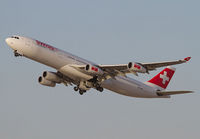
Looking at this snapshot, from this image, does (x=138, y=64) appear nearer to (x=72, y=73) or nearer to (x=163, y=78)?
(x=72, y=73)

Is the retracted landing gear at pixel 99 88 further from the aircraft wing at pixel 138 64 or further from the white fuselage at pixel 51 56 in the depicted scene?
the aircraft wing at pixel 138 64

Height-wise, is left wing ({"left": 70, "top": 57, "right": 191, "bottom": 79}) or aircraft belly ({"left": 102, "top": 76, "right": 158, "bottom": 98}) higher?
left wing ({"left": 70, "top": 57, "right": 191, "bottom": 79})

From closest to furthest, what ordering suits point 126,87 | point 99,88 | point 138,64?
point 138,64
point 99,88
point 126,87

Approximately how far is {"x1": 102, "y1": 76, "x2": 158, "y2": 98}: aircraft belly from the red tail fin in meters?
3.86

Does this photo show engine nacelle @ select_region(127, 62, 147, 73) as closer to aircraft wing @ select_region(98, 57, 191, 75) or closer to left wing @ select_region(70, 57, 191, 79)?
left wing @ select_region(70, 57, 191, 79)

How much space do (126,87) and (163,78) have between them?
10.2 metres

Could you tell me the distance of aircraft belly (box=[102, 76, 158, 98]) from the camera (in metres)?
56.2

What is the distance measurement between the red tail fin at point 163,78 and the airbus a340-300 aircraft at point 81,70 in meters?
3.35

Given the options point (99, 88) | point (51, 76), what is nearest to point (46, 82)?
point (51, 76)

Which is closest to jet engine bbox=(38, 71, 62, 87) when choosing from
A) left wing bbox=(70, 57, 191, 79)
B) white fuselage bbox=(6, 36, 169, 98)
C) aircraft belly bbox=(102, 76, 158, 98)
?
white fuselage bbox=(6, 36, 169, 98)

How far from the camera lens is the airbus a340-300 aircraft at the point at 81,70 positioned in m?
51.2

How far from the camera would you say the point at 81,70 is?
52750 millimetres

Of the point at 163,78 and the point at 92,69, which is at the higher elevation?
the point at 163,78

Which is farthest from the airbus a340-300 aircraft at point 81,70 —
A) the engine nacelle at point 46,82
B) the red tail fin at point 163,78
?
the red tail fin at point 163,78
